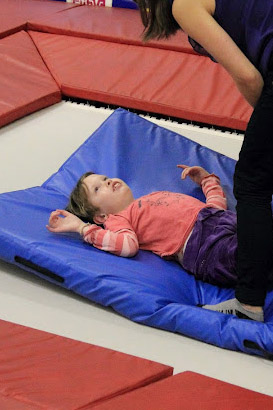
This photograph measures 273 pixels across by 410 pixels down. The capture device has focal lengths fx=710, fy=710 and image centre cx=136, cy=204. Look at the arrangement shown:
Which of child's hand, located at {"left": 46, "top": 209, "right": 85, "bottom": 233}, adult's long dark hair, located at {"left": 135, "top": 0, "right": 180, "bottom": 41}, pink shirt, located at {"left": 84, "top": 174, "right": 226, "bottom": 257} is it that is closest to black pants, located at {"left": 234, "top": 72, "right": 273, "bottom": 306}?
adult's long dark hair, located at {"left": 135, "top": 0, "right": 180, "bottom": 41}

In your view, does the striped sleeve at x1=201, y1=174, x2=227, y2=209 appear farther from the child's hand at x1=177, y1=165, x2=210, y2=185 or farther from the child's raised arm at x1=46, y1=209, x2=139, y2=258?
the child's raised arm at x1=46, y1=209, x2=139, y2=258

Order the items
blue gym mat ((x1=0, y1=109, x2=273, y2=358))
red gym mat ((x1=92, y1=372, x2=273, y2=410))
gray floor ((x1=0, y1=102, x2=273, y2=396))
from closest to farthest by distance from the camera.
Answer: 1. red gym mat ((x1=92, y1=372, x2=273, y2=410))
2. gray floor ((x1=0, y1=102, x2=273, y2=396))
3. blue gym mat ((x1=0, y1=109, x2=273, y2=358))

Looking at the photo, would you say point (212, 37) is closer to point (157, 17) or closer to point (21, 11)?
point (157, 17)

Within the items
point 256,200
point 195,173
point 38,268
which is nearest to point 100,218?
point 38,268

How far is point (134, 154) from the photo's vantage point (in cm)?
285

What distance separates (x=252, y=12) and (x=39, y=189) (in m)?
1.20

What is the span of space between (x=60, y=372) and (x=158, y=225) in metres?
0.87

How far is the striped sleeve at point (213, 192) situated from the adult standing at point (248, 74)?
512 millimetres

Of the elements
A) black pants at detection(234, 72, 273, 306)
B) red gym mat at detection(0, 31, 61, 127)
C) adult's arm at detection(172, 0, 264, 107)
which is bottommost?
red gym mat at detection(0, 31, 61, 127)

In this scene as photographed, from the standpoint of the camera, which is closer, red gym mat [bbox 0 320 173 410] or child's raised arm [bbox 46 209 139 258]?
red gym mat [bbox 0 320 173 410]

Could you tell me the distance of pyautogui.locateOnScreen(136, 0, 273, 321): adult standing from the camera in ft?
5.73

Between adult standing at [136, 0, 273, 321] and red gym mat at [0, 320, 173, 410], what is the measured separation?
43cm

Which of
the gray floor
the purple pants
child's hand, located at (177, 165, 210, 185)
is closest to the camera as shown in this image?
the gray floor

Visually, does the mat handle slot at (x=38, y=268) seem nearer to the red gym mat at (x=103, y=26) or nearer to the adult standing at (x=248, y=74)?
the adult standing at (x=248, y=74)
